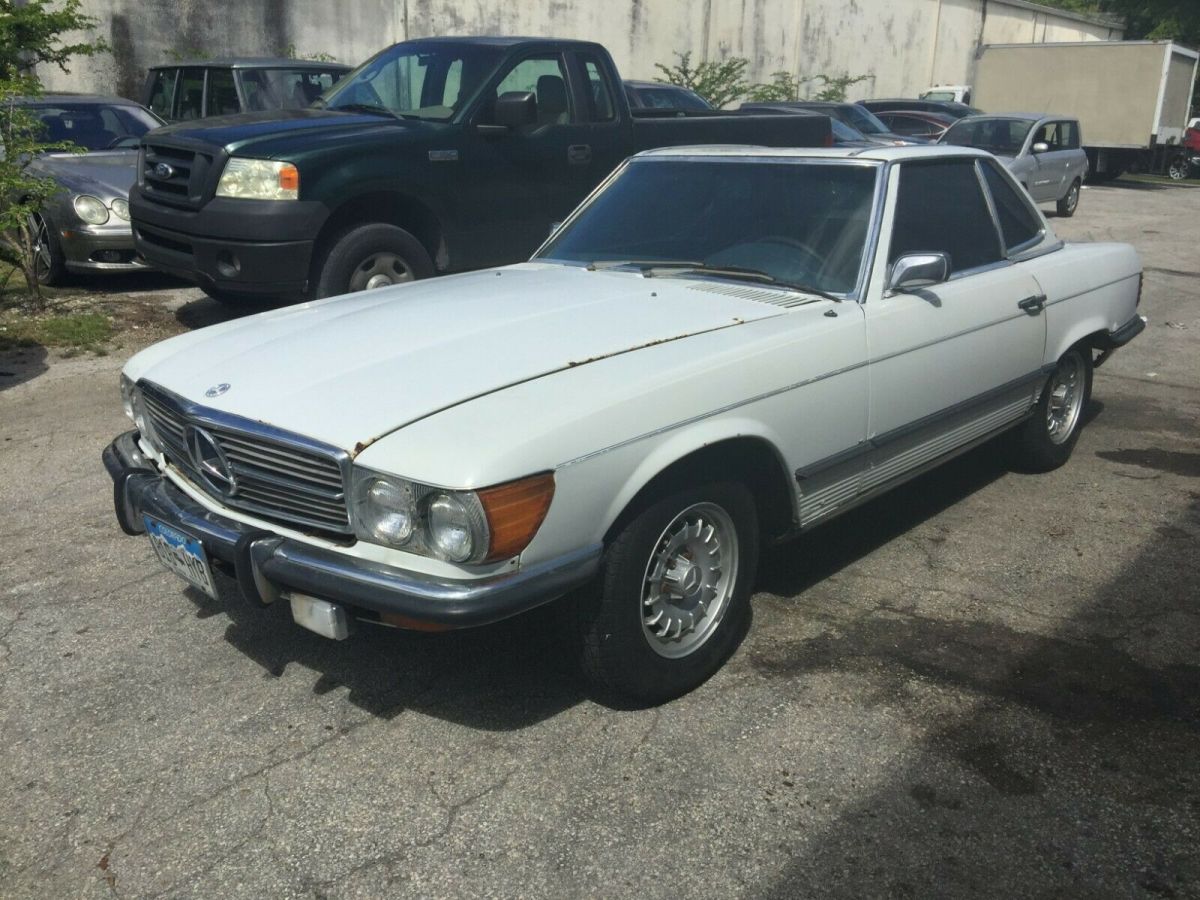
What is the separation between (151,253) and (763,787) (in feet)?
20.5

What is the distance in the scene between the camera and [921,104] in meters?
24.1

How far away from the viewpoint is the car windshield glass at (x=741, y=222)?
4.16 m

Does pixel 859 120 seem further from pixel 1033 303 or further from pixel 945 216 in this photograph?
pixel 945 216

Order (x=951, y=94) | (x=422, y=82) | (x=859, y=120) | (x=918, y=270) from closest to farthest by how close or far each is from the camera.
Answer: (x=918, y=270), (x=422, y=82), (x=859, y=120), (x=951, y=94)

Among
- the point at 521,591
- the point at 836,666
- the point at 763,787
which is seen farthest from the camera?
the point at 836,666

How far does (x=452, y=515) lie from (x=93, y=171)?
25.5 feet

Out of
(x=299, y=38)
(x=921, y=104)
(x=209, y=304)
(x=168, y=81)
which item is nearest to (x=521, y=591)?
(x=209, y=304)

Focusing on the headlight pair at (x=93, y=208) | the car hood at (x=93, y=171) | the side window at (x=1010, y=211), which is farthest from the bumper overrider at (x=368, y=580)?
the car hood at (x=93, y=171)

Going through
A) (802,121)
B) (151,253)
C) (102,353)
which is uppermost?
(802,121)

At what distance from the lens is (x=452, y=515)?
9.21ft

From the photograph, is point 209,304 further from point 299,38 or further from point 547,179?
point 299,38

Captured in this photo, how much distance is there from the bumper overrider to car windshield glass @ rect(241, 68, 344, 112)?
7.86 meters

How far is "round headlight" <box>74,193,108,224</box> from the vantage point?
8820mm

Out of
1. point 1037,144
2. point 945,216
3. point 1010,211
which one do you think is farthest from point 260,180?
point 1037,144
